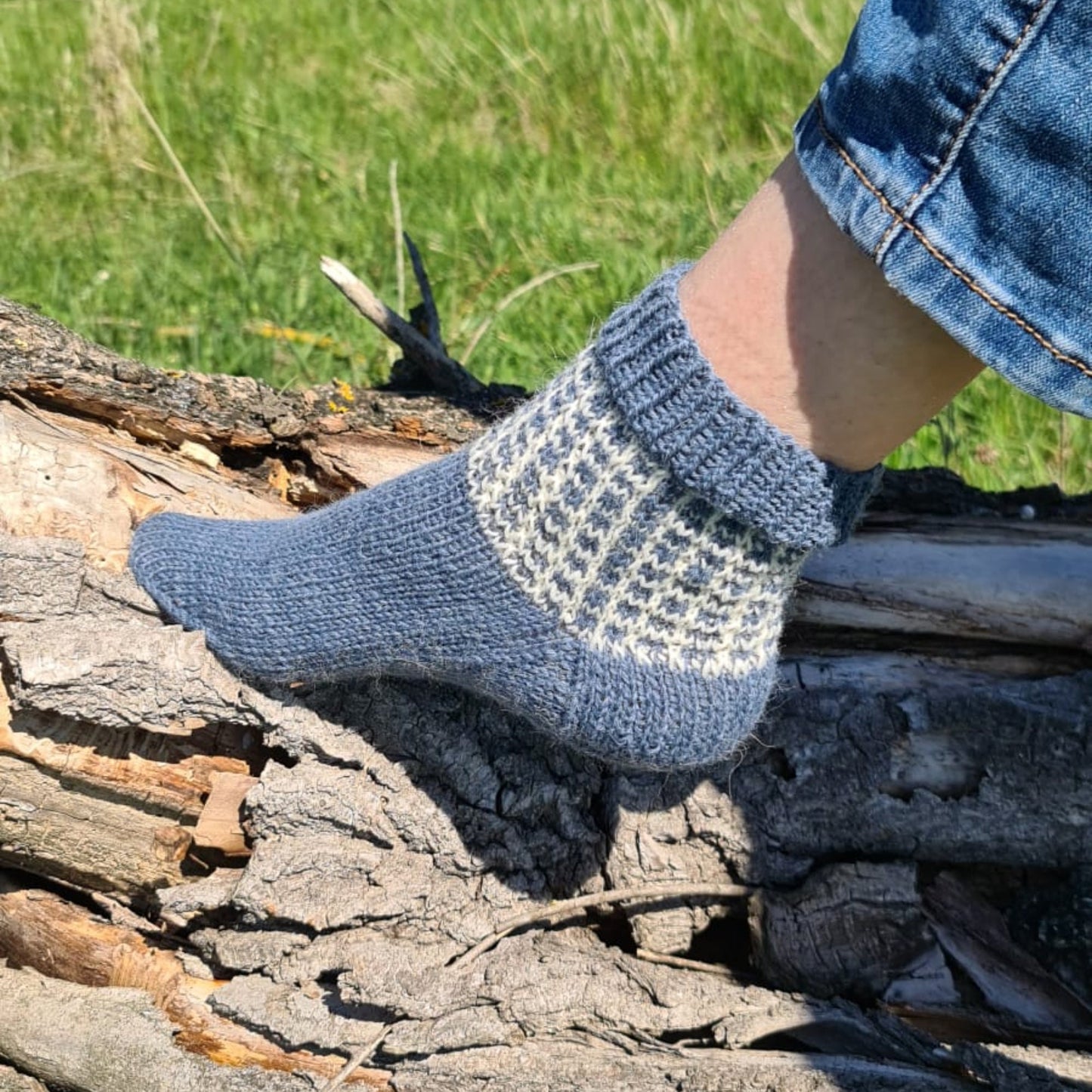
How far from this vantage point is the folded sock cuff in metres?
1.08

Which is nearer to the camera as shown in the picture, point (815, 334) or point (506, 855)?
point (815, 334)

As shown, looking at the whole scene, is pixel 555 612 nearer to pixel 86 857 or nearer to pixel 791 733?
pixel 791 733

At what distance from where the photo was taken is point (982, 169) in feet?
2.71

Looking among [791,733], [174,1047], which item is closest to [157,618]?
[174,1047]

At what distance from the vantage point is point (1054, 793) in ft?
4.48

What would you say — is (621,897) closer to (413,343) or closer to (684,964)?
(684,964)

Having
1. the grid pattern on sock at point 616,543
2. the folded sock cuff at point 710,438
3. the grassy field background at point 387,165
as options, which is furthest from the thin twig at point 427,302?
the folded sock cuff at point 710,438

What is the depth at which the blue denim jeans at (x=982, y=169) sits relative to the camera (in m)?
0.80

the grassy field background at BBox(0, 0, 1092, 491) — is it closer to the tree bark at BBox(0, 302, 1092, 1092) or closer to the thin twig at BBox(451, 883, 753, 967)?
the tree bark at BBox(0, 302, 1092, 1092)

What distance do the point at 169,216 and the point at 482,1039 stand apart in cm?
223

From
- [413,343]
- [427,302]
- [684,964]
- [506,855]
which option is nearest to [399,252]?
[427,302]

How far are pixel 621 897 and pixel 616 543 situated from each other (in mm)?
426

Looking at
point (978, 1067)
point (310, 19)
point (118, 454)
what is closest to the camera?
point (978, 1067)

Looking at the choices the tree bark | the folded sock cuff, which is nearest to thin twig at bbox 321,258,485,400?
the tree bark
